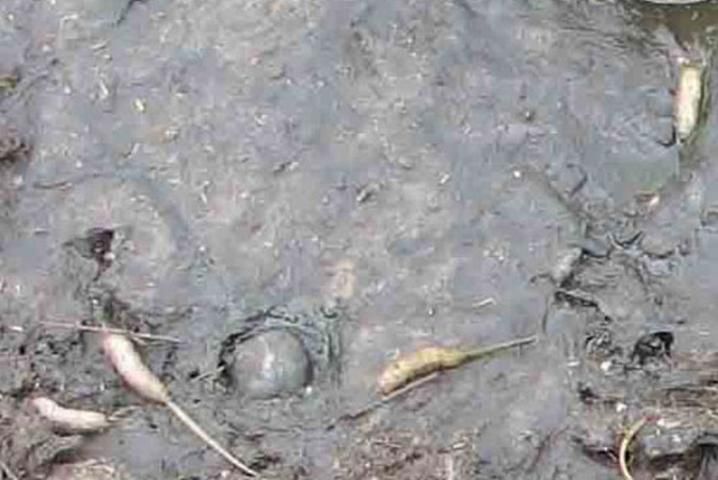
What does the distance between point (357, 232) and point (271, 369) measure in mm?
255

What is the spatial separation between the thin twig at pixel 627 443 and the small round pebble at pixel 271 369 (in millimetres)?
458

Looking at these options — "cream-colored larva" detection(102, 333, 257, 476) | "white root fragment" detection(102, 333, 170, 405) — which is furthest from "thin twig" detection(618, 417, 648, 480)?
"white root fragment" detection(102, 333, 170, 405)

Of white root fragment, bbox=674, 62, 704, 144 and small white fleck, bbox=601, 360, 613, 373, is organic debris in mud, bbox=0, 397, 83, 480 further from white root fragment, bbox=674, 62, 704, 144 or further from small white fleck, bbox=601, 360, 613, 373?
white root fragment, bbox=674, 62, 704, 144

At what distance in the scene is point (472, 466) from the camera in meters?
2.18

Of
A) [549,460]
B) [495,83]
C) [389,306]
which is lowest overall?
[549,460]

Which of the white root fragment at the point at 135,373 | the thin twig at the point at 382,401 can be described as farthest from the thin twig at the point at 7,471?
the thin twig at the point at 382,401

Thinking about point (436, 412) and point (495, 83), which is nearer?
point (436, 412)

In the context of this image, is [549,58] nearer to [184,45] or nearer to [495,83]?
[495,83]

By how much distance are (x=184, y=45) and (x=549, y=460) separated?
85cm

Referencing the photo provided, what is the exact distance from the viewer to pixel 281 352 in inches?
87.4

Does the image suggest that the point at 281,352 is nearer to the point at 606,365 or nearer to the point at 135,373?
the point at 135,373

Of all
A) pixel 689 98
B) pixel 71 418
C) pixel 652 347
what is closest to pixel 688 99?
pixel 689 98

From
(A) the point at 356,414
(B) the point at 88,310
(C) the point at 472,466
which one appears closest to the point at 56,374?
(B) the point at 88,310

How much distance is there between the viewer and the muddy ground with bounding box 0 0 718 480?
2.20 metres
